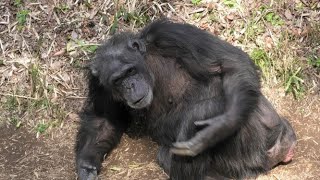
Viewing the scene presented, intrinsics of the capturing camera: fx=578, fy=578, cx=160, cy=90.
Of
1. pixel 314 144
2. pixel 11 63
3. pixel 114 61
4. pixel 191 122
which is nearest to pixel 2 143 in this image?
pixel 11 63

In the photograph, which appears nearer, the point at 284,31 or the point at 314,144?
the point at 314,144

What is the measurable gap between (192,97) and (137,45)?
2.48 feet

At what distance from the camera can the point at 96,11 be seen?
25.3 ft

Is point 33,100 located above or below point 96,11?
below

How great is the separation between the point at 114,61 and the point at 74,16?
88.5 inches

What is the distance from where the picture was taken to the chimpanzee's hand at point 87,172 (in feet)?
19.3

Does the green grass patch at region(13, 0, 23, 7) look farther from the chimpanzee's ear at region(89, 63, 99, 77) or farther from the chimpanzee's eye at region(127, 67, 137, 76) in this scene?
the chimpanzee's eye at region(127, 67, 137, 76)

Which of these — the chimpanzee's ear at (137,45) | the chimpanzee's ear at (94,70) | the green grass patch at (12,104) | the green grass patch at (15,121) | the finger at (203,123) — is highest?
the chimpanzee's ear at (137,45)

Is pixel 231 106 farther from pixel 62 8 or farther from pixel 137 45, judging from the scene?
pixel 62 8

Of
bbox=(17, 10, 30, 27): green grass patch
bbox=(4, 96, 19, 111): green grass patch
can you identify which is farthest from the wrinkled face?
bbox=(17, 10, 30, 27): green grass patch

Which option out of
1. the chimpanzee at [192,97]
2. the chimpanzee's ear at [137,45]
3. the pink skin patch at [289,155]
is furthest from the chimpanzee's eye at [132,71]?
the pink skin patch at [289,155]

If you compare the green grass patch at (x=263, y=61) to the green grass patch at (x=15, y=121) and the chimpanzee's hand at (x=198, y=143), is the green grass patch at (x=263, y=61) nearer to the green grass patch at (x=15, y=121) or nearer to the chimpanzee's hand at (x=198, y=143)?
the chimpanzee's hand at (x=198, y=143)

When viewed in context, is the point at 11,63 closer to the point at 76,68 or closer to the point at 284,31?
the point at 76,68

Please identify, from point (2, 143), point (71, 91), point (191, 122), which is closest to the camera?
point (191, 122)
